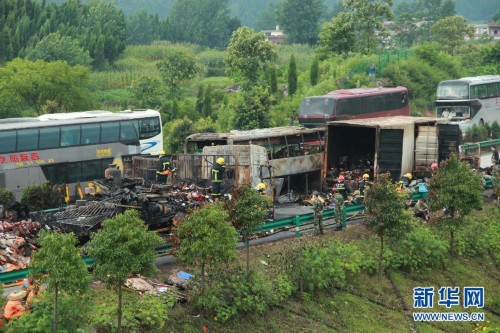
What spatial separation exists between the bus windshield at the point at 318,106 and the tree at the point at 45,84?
13698 mm

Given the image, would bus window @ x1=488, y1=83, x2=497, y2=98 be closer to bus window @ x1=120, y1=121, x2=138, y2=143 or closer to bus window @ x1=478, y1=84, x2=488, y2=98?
bus window @ x1=478, y1=84, x2=488, y2=98

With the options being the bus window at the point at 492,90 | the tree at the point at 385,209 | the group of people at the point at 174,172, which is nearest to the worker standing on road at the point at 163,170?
the group of people at the point at 174,172

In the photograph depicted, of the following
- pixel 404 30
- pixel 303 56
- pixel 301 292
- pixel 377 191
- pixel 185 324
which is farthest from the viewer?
pixel 404 30

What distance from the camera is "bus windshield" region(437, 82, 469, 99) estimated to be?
49844 mm

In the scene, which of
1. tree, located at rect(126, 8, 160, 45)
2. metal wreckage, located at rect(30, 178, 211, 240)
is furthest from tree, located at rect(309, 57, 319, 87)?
tree, located at rect(126, 8, 160, 45)

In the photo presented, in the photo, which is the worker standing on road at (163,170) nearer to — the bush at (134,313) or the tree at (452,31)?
the bush at (134,313)

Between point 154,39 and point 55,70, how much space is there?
68.6 meters

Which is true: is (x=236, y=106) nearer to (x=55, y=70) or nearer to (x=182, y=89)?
(x=55, y=70)

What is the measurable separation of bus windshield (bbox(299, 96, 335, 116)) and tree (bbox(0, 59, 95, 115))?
44.9 ft

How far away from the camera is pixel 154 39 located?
11588 cm

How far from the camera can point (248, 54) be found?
190 ft

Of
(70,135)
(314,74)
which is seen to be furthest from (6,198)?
(314,74)

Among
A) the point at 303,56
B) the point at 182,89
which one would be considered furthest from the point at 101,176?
the point at 303,56

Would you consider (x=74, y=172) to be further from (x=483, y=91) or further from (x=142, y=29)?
(x=142, y=29)
